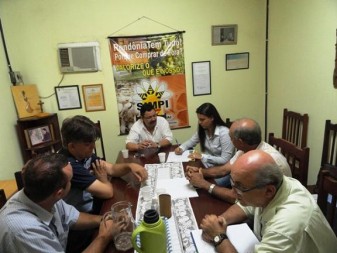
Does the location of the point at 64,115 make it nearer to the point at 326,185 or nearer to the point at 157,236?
the point at 157,236

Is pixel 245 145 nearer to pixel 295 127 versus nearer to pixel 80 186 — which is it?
pixel 80 186

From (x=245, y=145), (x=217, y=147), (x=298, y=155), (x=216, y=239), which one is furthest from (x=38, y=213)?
(x=217, y=147)

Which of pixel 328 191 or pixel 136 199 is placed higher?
pixel 328 191

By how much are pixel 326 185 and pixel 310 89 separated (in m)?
1.61

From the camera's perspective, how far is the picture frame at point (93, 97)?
3035 mm

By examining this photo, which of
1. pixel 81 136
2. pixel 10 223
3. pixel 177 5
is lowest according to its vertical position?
pixel 10 223

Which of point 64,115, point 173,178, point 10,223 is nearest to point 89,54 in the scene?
point 64,115

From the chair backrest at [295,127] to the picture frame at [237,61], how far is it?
0.81 metres

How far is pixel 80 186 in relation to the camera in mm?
1427

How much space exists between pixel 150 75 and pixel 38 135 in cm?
150

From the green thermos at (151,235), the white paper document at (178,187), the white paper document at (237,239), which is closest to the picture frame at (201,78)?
the white paper document at (178,187)

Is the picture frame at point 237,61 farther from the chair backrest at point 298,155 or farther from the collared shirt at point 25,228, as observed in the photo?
the collared shirt at point 25,228

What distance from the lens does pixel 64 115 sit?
3.08 metres

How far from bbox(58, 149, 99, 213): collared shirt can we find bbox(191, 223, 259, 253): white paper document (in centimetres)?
70
